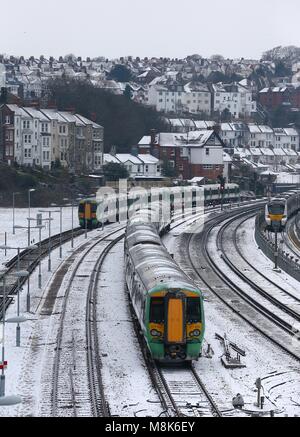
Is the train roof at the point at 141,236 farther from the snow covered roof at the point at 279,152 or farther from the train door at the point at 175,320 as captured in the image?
the snow covered roof at the point at 279,152

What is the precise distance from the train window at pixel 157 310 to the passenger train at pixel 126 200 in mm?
47456

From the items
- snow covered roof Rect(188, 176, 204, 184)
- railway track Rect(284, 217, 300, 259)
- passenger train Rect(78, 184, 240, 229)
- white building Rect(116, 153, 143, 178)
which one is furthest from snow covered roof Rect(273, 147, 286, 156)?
railway track Rect(284, 217, 300, 259)

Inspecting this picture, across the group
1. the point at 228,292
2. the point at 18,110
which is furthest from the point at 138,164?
the point at 228,292

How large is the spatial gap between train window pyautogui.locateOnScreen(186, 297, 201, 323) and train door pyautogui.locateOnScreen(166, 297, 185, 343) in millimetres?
263

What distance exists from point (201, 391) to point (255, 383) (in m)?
1.78

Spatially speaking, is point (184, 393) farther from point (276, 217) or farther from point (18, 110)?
point (18, 110)

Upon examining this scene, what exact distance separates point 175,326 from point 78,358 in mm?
3834

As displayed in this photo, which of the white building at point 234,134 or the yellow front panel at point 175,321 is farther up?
the white building at point 234,134

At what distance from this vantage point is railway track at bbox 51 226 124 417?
90.3 feet

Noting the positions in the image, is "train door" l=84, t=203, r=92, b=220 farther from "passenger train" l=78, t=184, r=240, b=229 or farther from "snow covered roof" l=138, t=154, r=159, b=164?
"snow covered roof" l=138, t=154, r=159, b=164

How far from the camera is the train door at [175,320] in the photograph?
1247 inches

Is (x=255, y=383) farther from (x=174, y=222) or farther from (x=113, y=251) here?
(x=174, y=222)

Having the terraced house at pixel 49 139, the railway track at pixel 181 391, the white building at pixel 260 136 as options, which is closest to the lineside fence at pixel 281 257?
the railway track at pixel 181 391

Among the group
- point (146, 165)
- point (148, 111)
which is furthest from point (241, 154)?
point (146, 165)
